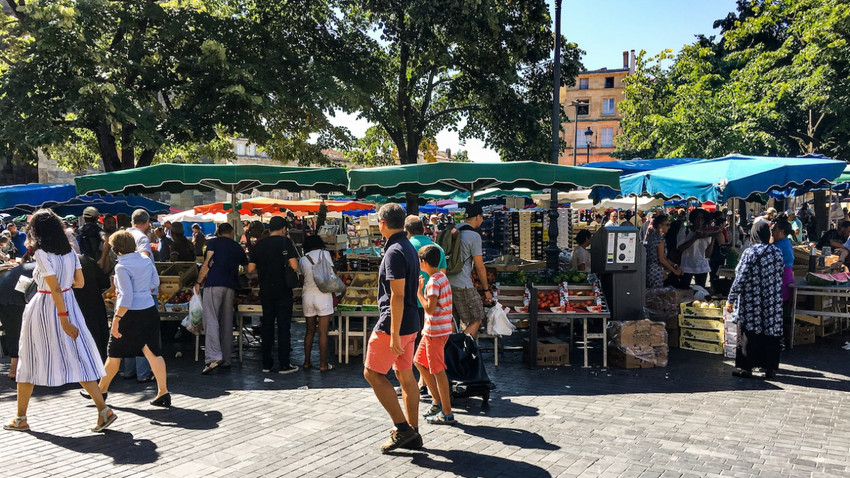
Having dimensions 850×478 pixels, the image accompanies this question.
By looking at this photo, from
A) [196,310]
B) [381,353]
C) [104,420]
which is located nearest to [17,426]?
[104,420]

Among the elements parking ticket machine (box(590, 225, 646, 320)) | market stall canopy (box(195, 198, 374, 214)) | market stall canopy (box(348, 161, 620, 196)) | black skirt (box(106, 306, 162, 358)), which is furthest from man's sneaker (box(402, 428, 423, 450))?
market stall canopy (box(195, 198, 374, 214))

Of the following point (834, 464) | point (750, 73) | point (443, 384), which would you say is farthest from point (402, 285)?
point (750, 73)

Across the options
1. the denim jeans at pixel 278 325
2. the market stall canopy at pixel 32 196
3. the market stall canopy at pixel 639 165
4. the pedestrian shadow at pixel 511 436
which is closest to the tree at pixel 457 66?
the market stall canopy at pixel 639 165

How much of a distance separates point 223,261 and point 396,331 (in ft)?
12.0

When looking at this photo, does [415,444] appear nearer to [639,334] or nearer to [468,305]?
[468,305]

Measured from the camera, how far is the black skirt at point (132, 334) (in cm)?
587

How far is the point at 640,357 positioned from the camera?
25.3 ft

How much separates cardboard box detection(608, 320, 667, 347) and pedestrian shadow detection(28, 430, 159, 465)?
530cm

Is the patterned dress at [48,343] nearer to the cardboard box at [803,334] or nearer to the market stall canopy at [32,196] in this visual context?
the market stall canopy at [32,196]

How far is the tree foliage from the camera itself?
20.7m

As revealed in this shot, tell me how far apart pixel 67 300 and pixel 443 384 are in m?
3.21

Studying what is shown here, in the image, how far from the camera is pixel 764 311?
711 cm

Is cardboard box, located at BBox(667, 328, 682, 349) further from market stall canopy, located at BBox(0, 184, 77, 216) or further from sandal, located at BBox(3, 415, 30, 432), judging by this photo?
market stall canopy, located at BBox(0, 184, 77, 216)

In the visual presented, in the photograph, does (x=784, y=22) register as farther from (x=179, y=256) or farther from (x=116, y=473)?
(x=116, y=473)
